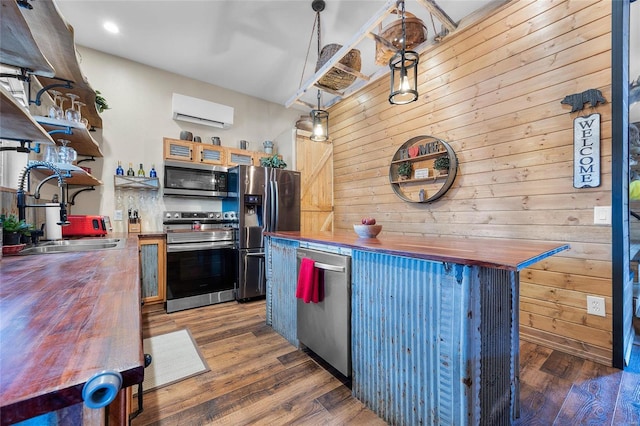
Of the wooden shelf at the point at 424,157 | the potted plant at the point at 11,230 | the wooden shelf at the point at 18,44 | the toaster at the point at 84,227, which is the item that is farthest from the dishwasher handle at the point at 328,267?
the toaster at the point at 84,227

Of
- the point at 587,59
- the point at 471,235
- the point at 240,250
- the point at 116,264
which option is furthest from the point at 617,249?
the point at 240,250

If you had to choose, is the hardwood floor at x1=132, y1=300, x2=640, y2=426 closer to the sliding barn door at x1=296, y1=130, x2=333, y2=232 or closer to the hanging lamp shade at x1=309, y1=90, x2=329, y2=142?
the hanging lamp shade at x1=309, y1=90, x2=329, y2=142

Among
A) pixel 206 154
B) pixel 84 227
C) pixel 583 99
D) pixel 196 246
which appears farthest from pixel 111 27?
pixel 583 99

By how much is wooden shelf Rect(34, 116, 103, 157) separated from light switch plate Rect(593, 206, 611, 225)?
152 inches

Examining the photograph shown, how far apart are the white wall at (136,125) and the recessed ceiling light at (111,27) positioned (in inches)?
21.9

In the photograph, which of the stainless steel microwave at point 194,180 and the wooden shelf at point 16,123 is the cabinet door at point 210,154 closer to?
the stainless steel microwave at point 194,180

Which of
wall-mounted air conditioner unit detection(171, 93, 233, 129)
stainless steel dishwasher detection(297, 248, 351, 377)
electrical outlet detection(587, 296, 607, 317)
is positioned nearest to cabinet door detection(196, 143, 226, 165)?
wall-mounted air conditioner unit detection(171, 93, 233, 129)

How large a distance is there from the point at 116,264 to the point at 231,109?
341cm

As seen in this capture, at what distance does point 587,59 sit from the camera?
204 cm

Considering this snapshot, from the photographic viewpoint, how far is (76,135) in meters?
2.29

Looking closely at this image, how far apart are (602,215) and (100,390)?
2881 mm

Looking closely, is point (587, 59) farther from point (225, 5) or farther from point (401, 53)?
point (225, 5)

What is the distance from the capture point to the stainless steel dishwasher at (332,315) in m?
1.70

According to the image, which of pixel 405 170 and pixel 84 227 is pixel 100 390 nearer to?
pixel 84 227
